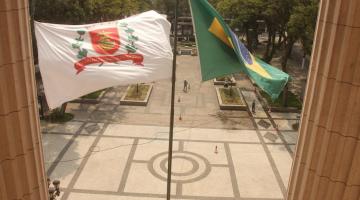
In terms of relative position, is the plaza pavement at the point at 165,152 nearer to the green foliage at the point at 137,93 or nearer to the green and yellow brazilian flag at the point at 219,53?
the green foliage at the point at 137,93

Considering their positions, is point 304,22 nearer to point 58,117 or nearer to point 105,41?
point 58,117

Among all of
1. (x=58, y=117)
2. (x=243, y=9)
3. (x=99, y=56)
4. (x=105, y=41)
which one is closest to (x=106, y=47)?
(x=105, y=41)

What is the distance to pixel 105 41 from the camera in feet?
36.2

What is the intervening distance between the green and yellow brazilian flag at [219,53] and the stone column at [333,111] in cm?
240

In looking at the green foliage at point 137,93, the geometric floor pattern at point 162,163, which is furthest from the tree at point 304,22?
the green foliage at point 137,93

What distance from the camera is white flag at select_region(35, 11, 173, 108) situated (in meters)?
9.95

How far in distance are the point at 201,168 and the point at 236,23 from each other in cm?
2125

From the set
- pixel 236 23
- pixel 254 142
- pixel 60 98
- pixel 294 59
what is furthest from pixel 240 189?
pixel 294 59

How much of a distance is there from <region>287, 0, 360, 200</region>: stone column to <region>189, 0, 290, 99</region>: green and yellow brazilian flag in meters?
2.40

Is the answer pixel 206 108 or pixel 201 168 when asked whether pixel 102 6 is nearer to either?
pixel 206 108

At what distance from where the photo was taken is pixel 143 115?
30.2 meters

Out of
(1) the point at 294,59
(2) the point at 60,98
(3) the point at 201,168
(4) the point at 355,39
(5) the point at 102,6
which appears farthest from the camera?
(1) the point at 294,59

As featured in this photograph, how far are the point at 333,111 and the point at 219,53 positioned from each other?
13.6 ft

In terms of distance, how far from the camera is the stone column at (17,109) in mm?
6742
